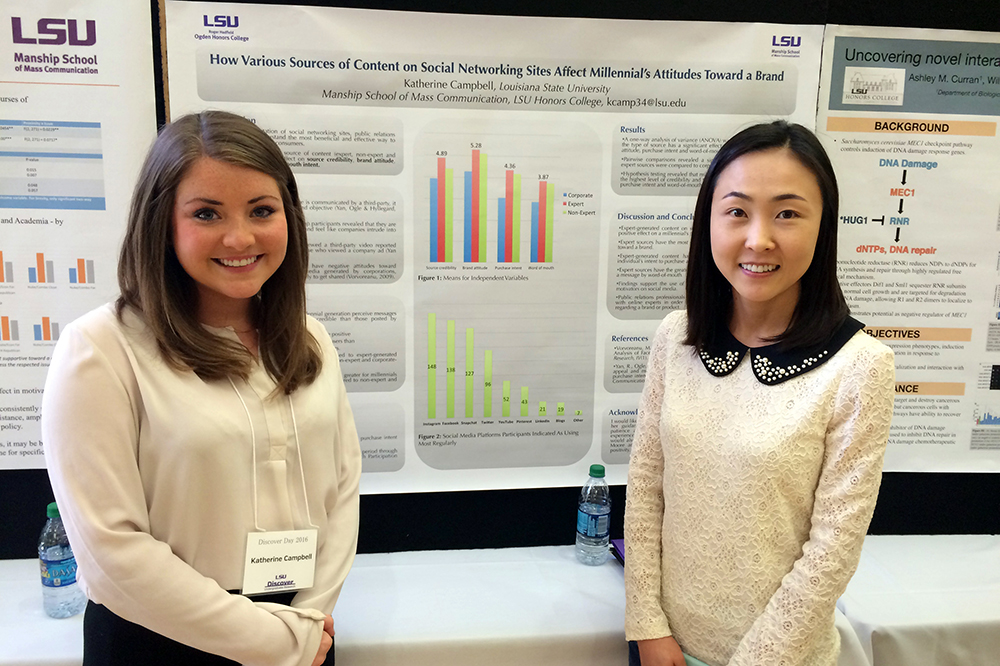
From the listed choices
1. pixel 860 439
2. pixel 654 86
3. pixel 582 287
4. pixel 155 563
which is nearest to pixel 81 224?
pixel 155 563

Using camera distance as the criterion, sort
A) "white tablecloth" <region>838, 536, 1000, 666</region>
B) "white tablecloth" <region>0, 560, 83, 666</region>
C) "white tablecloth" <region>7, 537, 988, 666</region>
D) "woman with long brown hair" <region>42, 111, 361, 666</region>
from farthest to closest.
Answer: "white tablecloth" <region>838, 536, 1000, 666</region>
"white tablecloth" <region>7, 537, 988, 666</region>
"white tablecloth" <region>0, 560, 83, 666</region>
"woman with long brown hair" <region>42, 111, 361, 666</region>

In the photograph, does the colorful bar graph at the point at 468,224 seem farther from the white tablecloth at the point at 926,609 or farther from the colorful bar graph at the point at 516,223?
the white tablecloth at the point at 926,609

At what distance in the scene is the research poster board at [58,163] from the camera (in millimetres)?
1554

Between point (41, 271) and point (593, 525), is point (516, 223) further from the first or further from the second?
point (41, 271)

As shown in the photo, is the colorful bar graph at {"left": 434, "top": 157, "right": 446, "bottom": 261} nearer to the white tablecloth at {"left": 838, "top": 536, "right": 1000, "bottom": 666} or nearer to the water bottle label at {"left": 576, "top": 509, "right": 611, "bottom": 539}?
the water bottle label at {"left": 576, "top": 509, "right": 611, "bottom": 539}

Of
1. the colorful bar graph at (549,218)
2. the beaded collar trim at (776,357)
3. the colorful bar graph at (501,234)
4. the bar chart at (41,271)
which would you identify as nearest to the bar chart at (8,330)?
the bar chart at (41,271)

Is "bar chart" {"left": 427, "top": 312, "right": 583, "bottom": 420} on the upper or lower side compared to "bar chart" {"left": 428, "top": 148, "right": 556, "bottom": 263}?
lower

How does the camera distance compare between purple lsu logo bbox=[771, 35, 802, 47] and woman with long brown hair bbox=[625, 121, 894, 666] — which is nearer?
woman with long brown hair bbox=[625, 121, 894, 666]

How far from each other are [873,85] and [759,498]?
131cm

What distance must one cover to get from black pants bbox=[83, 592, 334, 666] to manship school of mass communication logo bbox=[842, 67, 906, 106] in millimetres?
2015

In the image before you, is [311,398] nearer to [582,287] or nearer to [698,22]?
[582,287]

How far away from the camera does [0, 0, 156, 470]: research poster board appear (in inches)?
61.2

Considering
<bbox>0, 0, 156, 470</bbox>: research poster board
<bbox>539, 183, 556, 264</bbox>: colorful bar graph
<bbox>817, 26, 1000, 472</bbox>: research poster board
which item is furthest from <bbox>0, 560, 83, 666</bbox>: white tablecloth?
<bbox>817, 26, 1000, 472</bbox>: research poster board

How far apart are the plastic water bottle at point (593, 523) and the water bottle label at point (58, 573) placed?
→ 1.27 metres
